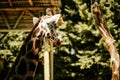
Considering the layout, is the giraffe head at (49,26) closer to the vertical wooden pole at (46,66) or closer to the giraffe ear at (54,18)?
the giraffe ear at (54,18)

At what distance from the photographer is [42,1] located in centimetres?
898

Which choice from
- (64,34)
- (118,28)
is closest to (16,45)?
(64,34)

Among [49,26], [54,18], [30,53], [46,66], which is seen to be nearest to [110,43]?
[46,66]

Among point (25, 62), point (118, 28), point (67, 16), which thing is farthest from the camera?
point (67, 16)

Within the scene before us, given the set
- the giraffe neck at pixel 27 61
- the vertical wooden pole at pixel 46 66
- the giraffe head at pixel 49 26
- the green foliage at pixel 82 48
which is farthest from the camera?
the green foliage at pixel 82 48

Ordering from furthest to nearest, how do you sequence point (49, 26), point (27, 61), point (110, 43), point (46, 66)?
point (46, 66) → point (110, 43) → point (49, 26) → point (27, 61)

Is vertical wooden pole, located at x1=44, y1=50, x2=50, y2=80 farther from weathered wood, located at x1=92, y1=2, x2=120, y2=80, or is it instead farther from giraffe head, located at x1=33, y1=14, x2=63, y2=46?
giraffe head, located at x1=33, y1=14, x2=63, y2=46

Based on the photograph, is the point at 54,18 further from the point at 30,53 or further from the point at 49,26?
the point at 30,53

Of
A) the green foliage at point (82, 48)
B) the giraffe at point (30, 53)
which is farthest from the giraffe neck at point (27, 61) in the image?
the green foliage at point (82, 48)

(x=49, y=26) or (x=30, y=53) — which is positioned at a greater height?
(x=49, y=26)

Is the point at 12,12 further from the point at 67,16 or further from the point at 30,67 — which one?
the point at 67,16

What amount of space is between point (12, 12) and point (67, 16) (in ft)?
32.5

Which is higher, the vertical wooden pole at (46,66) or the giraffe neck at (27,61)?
the giraffe neck at (27,61)

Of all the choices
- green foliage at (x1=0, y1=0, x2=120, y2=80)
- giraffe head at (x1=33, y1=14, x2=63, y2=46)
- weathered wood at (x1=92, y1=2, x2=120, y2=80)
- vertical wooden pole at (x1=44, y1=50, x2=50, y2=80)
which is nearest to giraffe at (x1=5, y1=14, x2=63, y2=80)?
giraffe head at (x1=33, y1=14, x2=63, y2=46)
